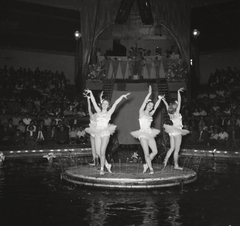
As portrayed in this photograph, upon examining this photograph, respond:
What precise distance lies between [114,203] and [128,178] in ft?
5.10

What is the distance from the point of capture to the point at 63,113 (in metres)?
21.6

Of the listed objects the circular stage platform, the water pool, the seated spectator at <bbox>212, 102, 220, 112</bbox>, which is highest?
the seated spectator at <bbox>212, 102, 220, 112</bbox>

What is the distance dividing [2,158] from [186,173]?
22.5 ft

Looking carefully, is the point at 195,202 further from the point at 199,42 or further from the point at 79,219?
the point at 199,42

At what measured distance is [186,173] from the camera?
10.4 m

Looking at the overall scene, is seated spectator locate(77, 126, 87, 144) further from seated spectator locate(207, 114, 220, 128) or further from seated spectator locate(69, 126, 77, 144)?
Result: seated spectator locate(207, 114, 220, 128)

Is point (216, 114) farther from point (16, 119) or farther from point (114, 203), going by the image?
point (114, 203)

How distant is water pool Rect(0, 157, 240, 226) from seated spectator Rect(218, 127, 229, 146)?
7448mm

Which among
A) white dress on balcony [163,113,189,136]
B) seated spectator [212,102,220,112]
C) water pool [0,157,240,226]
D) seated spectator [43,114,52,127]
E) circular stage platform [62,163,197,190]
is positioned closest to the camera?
water pool [0,157,240,226]

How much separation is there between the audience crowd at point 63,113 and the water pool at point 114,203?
7588mm

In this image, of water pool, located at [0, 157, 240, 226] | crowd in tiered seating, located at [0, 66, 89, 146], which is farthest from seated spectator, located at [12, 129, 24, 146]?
water pool, located at [0, 157, 240, 226]

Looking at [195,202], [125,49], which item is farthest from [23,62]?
[195,202]

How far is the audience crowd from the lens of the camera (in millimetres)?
18766

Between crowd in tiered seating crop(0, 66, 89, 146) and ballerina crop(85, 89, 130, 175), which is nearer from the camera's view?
ballerina crop(85, 89, 130, 175)
